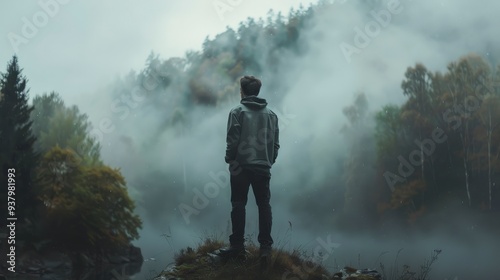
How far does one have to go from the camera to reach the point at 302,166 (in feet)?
225

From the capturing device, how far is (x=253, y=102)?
7422 millimetres

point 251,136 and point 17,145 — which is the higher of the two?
point 17,145

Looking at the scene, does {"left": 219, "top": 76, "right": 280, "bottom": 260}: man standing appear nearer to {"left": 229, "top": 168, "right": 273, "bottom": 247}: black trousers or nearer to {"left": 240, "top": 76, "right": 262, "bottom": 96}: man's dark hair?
{"left": 229, "top": 168, "right": 273, "bottom": 247}: black trousers

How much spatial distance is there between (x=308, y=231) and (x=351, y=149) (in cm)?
1241

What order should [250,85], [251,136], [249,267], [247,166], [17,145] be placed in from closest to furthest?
[249,267] < [247,166] < [251,136] < [250,85] < [17,145]

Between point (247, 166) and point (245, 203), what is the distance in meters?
0.54

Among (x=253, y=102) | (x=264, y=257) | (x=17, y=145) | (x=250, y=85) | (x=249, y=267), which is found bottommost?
(x=249, y=267)

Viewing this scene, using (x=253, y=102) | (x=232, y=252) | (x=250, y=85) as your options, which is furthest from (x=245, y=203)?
(x=250, y=85)

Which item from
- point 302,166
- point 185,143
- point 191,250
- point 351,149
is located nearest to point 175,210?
point 185,143

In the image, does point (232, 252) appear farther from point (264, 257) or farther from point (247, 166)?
point (247, 166)

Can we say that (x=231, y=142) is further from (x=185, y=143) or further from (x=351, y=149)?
(x=185, y=143)

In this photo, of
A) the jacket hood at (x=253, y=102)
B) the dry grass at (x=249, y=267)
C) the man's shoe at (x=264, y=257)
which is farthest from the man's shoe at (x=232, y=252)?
the jacket hood at (x=253, y=102)

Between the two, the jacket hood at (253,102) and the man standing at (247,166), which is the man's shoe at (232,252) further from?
the jacket hood at (253,102)

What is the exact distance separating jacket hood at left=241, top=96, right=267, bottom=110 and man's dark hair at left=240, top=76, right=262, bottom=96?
0.14m
